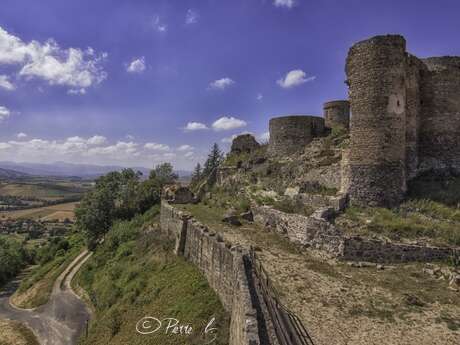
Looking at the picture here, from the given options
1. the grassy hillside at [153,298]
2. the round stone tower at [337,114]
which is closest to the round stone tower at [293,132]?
the round stone tower at [337,114]

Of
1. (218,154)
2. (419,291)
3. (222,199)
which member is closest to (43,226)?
(218,154)

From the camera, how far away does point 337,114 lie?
83.8 feet

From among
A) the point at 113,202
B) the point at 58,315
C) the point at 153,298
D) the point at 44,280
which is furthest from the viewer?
the point at 113,202

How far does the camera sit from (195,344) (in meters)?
7.70

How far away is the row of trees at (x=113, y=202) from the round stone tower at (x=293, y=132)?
1864 cm

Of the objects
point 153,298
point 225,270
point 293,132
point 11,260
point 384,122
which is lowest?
point 11,260

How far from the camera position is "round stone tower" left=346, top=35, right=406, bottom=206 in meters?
13.5

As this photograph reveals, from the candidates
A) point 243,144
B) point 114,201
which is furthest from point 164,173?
point 243,144

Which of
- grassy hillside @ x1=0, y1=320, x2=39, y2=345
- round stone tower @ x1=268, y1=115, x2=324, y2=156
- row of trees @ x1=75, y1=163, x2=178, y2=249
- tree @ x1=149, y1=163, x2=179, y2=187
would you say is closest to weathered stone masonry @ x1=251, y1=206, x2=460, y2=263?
round stone tower @ x1=268, y1=115, x2=324, y2=156

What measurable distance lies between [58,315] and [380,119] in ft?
82.8

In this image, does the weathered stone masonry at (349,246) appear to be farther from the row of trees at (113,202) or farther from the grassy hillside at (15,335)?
the row of trees at (113,202)

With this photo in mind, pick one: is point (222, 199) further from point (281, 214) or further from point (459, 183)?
point (459, 183)

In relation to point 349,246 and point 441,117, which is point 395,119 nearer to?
point 441,117

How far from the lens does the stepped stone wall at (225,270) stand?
577cm
